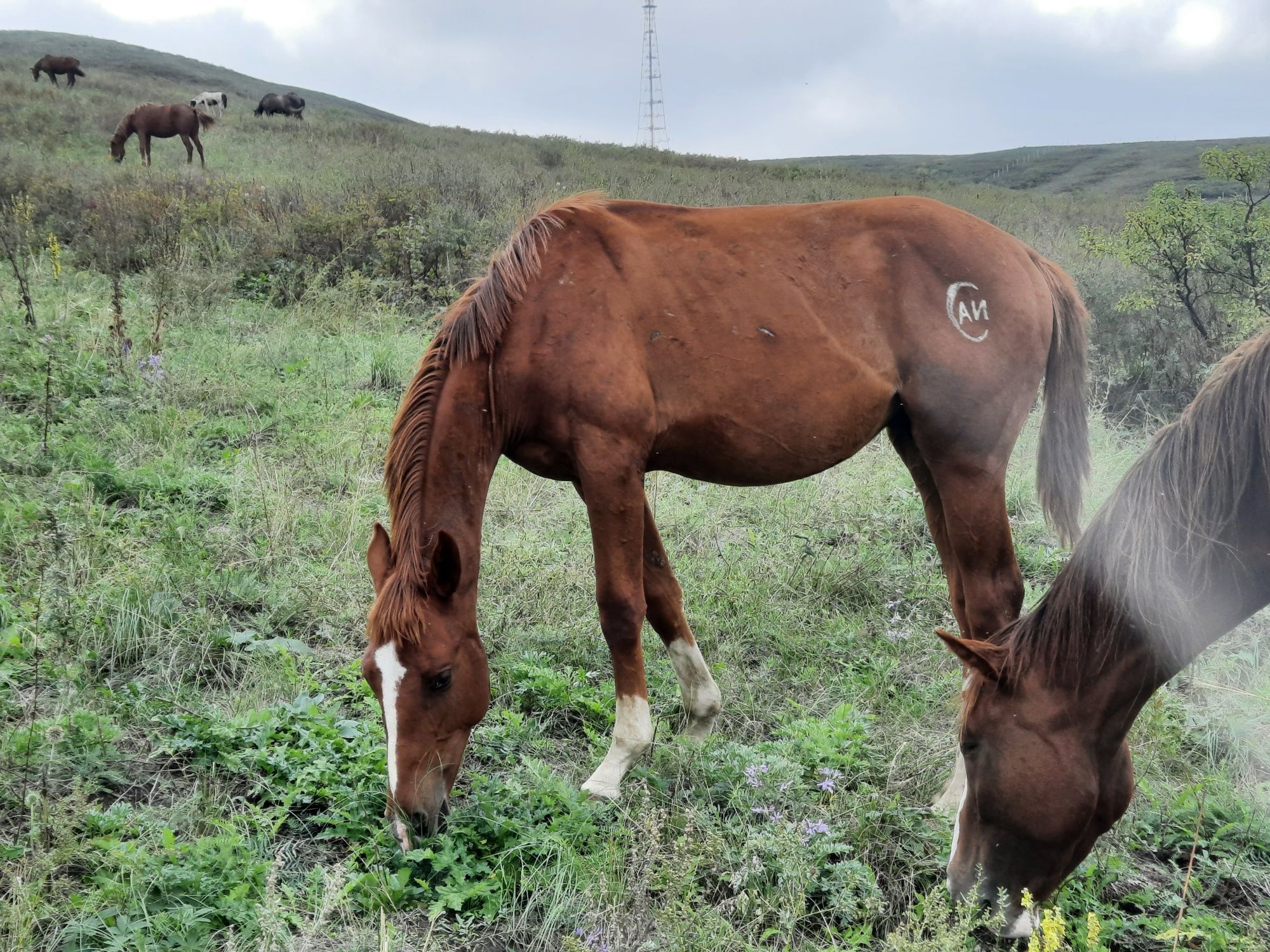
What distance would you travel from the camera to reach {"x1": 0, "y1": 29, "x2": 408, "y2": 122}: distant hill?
3762 centimetres

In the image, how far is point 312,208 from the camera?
995 centimetres

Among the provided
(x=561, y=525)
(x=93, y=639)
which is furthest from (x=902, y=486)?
(x=93, y=639)

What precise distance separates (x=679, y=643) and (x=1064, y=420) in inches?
70.5

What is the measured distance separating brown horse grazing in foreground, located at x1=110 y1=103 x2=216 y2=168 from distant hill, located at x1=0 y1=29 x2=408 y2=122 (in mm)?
16530

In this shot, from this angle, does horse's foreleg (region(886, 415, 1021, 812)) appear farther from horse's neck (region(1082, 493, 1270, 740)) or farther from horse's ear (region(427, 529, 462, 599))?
horse's ear (region(427, 529, 462, 599))

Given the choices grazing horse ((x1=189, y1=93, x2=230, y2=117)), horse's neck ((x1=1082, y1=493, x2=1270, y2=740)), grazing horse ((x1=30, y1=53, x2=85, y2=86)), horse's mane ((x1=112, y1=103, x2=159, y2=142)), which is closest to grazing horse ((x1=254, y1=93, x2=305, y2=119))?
grazing horse ((x1=189, y1=93, x2=230, y2=117))

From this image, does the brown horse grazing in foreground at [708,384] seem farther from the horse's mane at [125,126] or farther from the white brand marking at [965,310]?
the horse's mane at [125,126]

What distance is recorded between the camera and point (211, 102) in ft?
94.0

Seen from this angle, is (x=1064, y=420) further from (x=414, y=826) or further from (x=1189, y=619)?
(x=414, y=826)

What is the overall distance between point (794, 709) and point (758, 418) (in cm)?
128

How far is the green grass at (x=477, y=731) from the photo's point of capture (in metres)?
2.32

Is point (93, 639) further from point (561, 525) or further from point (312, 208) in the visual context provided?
point (312, 208)

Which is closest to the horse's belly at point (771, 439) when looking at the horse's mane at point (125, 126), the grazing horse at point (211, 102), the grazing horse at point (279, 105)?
the horse's mane at point (125, 126)

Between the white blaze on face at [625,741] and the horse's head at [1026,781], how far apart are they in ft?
3.84
